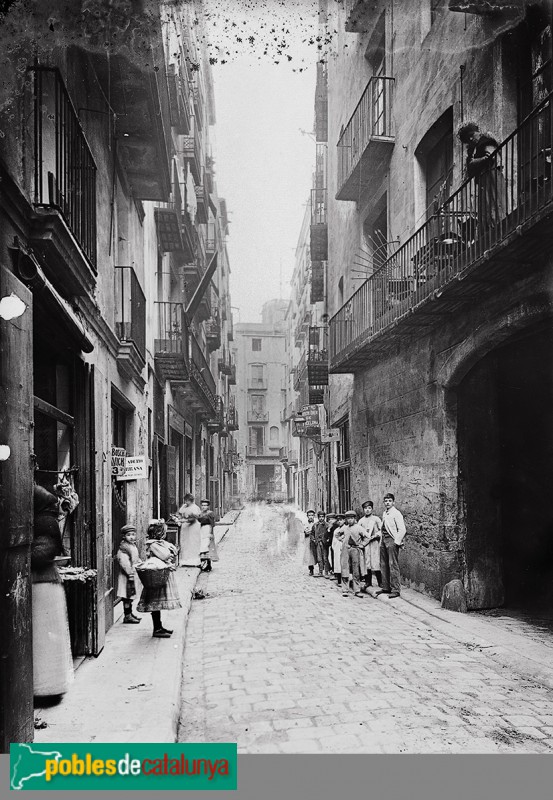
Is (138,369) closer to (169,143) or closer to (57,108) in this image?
(169,143)

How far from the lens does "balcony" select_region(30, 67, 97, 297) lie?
4.59 m

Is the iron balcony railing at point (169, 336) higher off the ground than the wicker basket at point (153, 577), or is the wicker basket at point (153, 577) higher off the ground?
the iron balcony railing at point (169, 336)

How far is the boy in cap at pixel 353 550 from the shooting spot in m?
11.1

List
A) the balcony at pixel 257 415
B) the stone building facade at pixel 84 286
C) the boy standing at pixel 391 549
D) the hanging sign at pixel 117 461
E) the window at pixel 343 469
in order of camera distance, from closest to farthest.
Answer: the stone building facade at pixel 84 286 < the hanging sign at pixel 117 461 < the boy standing at pixel 391 549 < the window at pixel 343 469 < the balcony at pixel 257 415

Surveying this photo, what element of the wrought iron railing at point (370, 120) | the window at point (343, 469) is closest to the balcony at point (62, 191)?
the wrought iron railing at point (370, 120)

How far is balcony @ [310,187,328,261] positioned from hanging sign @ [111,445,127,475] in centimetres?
1398

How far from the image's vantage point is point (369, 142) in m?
12.6

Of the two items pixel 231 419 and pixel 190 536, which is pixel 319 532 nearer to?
pixel 190 536

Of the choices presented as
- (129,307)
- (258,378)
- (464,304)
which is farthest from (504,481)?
(258,378)

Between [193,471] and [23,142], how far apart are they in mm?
18713

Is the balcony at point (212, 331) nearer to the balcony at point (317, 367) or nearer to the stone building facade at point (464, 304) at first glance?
the balcony at point (317, 367)

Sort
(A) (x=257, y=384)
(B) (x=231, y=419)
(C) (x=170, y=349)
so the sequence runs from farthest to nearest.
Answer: (A) (x=257, y=384) < (B) (x=231, y=419) < (C) (x=170, y=349)

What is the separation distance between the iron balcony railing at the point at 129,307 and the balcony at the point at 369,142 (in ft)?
17.6

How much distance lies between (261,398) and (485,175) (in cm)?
4639
